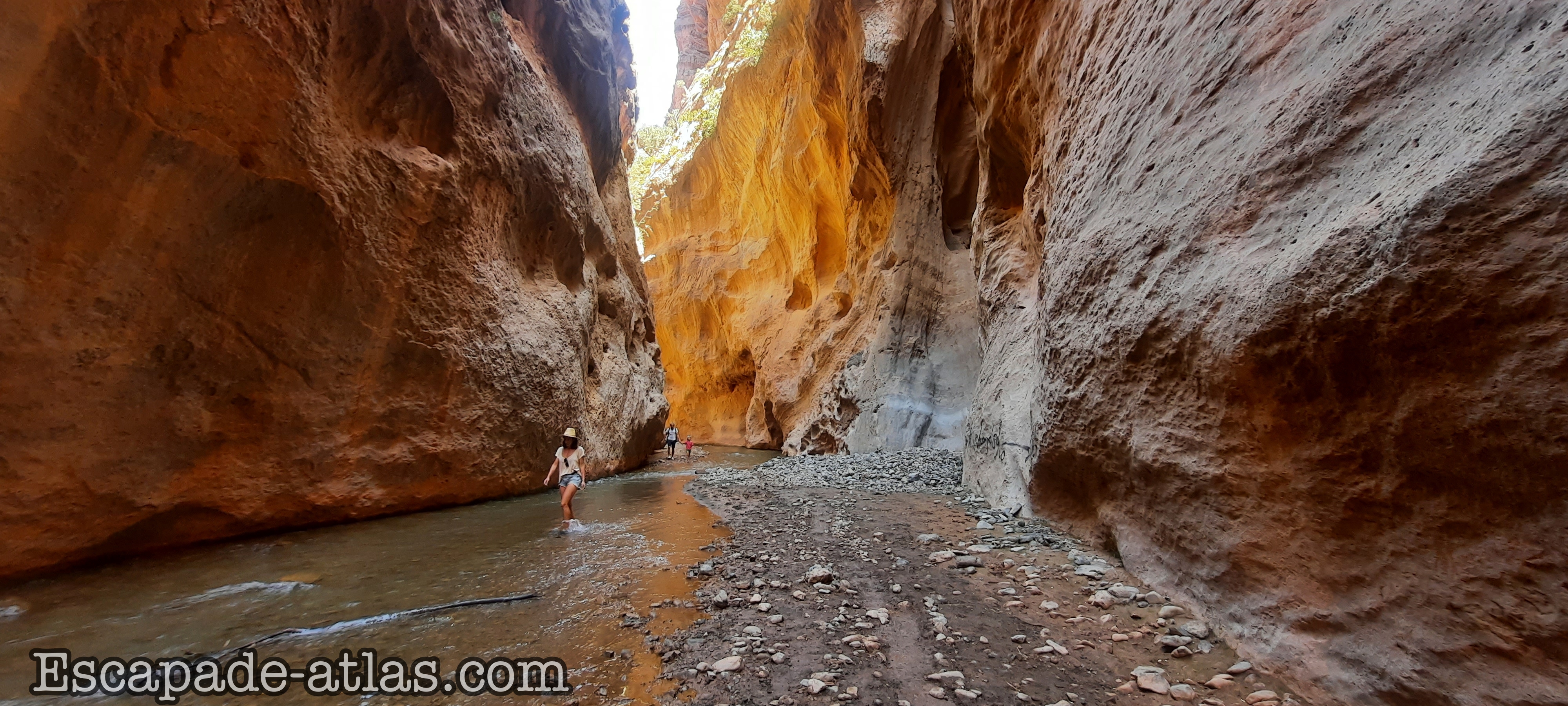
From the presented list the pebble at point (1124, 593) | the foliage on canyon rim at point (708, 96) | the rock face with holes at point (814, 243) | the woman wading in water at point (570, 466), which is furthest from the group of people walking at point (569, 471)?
the foliage on canyon rim at point (708, 96)

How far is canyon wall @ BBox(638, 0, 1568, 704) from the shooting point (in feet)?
5.81

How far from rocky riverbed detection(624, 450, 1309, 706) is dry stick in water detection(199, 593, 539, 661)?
1.03 m

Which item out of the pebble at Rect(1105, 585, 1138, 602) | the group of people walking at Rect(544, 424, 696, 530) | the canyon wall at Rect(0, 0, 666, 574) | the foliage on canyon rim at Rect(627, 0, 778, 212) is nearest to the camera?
the pebble at Rect(1105, 585, 1138, 602)

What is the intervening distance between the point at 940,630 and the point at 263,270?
7.06 m

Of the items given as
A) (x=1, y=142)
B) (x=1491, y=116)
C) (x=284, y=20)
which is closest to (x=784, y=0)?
(x=284, y=20)

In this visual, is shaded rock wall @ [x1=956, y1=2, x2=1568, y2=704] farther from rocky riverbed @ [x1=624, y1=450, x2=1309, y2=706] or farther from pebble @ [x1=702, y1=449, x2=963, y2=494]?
pebble @ [x1=702, y1=449, x2=963, y2=494]

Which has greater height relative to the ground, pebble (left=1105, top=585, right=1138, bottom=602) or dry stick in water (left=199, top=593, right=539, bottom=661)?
dry stick in water (left=199, top=593, right=539, bottom=661)

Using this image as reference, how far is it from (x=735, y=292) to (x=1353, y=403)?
964 inches

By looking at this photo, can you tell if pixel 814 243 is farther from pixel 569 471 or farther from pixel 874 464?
pixel 569 471

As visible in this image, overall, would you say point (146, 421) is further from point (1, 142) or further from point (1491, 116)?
point (1491, 116)

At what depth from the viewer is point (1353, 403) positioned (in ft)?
7.38

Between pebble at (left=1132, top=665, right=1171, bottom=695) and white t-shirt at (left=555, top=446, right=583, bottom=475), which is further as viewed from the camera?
white t-shirt at (left=555, top=446, right=583, bottom=475)

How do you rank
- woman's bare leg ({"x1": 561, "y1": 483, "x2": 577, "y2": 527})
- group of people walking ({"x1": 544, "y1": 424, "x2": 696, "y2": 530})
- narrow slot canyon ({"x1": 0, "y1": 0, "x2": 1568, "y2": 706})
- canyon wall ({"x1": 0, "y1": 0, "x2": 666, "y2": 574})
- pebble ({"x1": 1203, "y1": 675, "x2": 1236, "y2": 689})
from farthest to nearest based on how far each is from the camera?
1. group of people walking ({"x1": 544, "y1": 424, "x2": 696, "y2": 530})
2. woman's bare leg ({"x1": 561, "y1": 483, "x2": 577, "y2": 527})
3. canyon wall ({"x1": 0, "y1": 0, "x2": 666, "y2": 574})
4. pebble ({"x1": 1203, "y1": 675, "x2": 1236, "y2": 689})
5. narrow slot canyon ({"x1": 0, "y1": 0, "x2": 1568, "y2": 706})

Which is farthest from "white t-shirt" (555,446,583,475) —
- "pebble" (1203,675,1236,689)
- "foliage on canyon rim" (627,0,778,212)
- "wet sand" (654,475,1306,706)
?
"foliage on canyon rim" (627,0,778,212)
